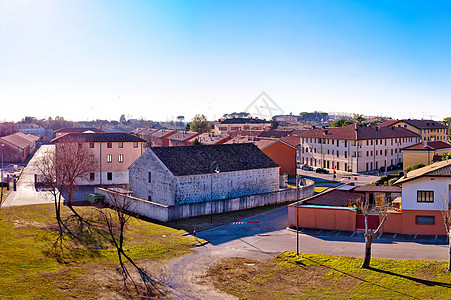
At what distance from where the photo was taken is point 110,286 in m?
21.8

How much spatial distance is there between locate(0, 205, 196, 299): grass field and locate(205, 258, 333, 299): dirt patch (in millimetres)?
4285

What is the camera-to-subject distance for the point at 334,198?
4050 centimetres

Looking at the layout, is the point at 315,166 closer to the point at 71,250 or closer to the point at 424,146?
the point at 424,146

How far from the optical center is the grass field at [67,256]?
21062 mm

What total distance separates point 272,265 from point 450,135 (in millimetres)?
82538

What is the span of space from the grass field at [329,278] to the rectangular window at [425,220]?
7.80m

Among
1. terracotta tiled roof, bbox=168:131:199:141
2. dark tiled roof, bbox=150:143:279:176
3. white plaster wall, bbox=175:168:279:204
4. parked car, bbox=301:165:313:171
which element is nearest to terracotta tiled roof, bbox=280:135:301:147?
parked car, bbox=301:165:313:171

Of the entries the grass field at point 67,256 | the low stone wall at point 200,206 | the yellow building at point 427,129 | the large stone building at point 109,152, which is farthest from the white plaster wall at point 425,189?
the yellow building at point 427,129

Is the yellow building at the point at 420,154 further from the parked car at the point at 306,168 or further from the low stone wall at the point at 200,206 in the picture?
the low stone wall at the point at 200,206

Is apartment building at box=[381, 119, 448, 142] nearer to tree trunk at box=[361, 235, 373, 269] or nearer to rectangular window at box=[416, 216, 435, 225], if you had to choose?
rectangular window at box=[416, 216, 435, 225]

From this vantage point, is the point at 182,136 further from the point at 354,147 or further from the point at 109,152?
the point at 354,147

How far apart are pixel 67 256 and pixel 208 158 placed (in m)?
23.1

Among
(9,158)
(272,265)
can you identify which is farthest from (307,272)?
(9,158)

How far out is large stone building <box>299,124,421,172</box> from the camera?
7581cm
